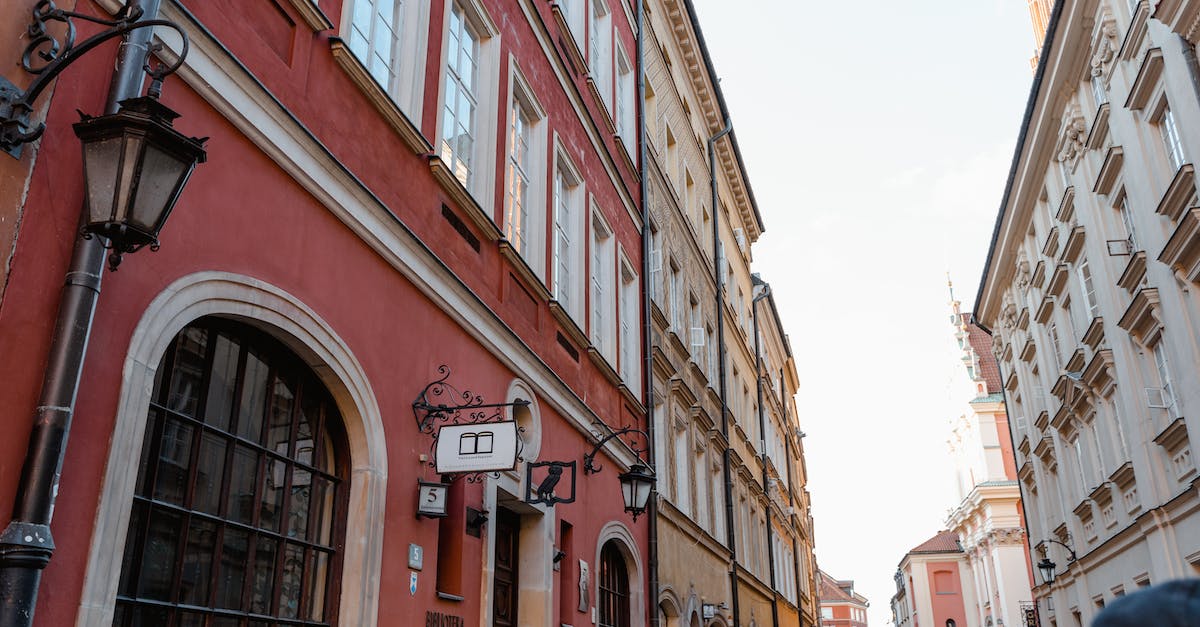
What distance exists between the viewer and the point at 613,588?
507 inches

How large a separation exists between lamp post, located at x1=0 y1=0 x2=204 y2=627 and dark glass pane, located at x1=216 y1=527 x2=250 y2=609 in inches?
62.4

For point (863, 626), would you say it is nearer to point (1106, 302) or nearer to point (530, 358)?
point (1106, 302)

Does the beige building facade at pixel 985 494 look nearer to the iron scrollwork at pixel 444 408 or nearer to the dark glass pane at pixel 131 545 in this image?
the iron scrollwork at pixel 444 408

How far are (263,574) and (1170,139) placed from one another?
48.5ft

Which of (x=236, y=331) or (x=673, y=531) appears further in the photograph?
(x=673, y=531)

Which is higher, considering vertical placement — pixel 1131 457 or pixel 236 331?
pixel 1131 457

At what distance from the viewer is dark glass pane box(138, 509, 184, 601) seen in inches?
185

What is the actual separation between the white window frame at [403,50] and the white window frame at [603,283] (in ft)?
16.6

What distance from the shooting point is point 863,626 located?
12469cm

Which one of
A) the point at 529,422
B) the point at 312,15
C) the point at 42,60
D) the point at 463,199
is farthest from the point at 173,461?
the point at 529,422

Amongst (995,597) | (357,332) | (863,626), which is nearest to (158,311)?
(357,332)

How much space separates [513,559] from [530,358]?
2.03m

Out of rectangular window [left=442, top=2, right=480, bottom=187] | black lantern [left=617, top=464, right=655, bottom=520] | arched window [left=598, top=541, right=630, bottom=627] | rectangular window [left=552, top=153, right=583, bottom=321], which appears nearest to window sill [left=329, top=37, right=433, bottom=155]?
rectangular window [left=442, top=2, right=480, bottom=187]

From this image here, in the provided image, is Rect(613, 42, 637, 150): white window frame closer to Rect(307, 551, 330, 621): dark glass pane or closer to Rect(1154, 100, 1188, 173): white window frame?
Rect(1154, 100, 1188, 173): white window frame
